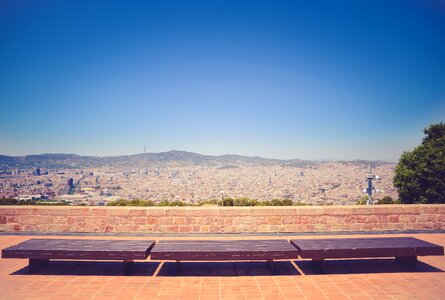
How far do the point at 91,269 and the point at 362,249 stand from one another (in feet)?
14.6

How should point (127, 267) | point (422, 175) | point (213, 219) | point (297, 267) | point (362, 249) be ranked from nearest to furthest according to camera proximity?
point (362, 249), point (127, 267), point (297, 267), point (213, 219), point (422, 175)

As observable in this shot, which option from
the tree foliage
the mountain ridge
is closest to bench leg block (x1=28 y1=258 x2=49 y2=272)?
the tree foliage

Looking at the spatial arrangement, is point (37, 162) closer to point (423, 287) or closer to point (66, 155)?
point (66, 155)

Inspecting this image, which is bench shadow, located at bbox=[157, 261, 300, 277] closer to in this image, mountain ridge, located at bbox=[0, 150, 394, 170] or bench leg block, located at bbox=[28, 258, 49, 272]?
bench leg block, located at bbox=[28, 258, 49, 272]

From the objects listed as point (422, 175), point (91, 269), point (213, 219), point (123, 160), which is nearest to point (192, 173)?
point (123, 160)

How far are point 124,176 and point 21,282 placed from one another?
81.4 meters

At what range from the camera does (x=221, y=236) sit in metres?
6.01

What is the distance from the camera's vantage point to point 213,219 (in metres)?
6.11

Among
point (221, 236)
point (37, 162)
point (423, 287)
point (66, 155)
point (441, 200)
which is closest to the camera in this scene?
point (423, 287)

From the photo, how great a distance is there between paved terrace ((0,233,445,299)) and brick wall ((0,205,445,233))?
55.4 inches

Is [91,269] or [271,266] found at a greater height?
[271,266]

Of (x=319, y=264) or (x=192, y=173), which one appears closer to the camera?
(x=319, y=264)

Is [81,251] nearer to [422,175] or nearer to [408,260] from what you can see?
[408,260]

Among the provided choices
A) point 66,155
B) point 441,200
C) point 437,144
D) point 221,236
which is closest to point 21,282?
point 221,236
